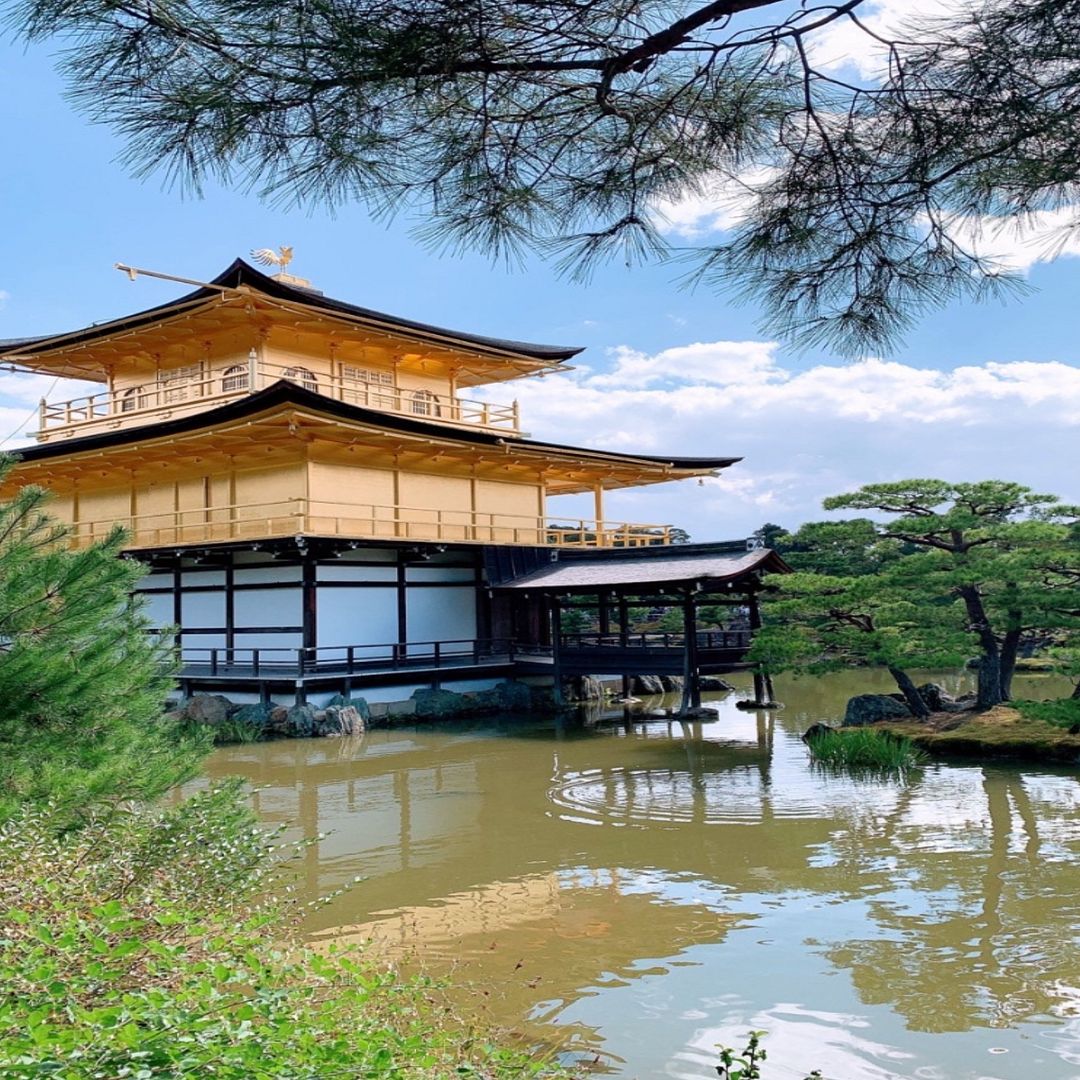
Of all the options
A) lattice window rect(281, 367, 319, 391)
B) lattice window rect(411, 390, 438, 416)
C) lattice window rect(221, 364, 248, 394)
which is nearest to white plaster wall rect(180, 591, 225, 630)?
lattice window rect(221, 364, 248, 394)

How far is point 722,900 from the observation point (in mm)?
7074

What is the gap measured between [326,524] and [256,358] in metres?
4.32

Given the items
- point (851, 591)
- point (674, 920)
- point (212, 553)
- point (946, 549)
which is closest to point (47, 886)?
point (674, 920)

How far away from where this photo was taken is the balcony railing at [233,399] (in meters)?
19.6

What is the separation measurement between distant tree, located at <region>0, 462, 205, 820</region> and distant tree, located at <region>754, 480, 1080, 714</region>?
10.5 m

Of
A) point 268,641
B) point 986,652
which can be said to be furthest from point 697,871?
point 268,641

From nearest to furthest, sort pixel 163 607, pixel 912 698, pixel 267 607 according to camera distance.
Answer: pixel 912 698, pixel 267 607, pixel 163 607

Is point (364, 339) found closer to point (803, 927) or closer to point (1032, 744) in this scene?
point (1032, 744)

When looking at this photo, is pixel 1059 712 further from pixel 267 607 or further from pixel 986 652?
pixel 267 607

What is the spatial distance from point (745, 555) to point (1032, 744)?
527cm

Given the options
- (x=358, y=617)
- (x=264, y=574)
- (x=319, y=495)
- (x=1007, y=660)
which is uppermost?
(x=319, y=495)

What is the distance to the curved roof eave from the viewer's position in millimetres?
15828

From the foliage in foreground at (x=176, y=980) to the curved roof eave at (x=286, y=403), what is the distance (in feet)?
36.4

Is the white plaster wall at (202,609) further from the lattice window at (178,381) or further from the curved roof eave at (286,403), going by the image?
the lattice window at (178,381)
